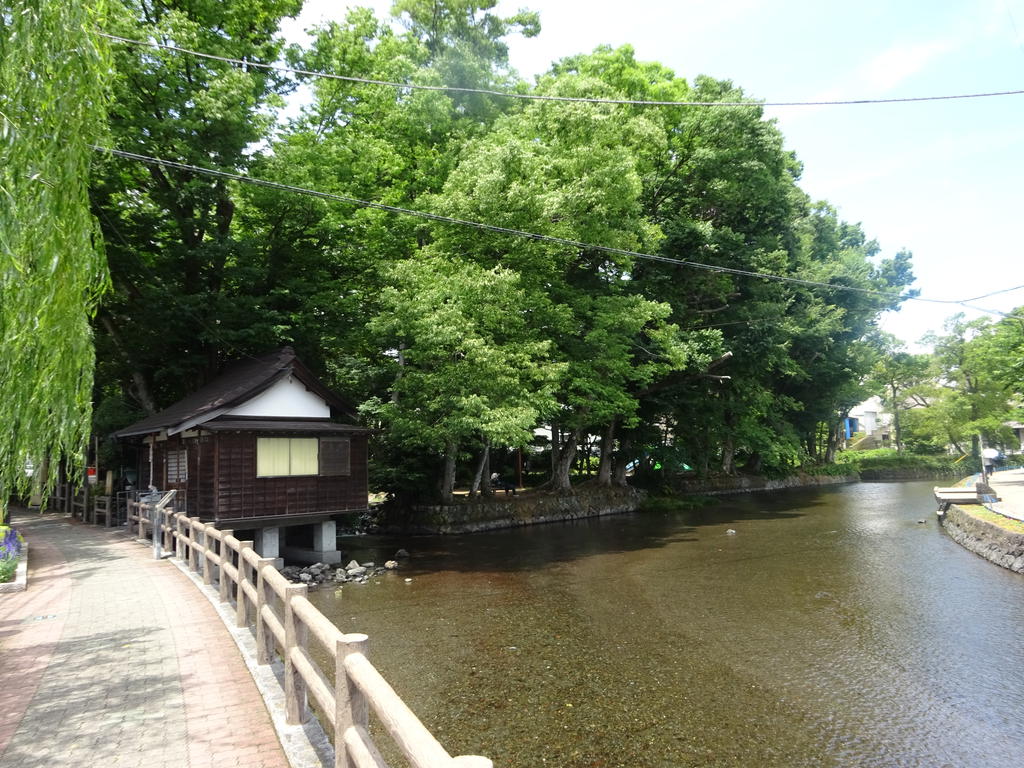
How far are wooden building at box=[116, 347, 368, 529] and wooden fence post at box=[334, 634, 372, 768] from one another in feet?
42.2

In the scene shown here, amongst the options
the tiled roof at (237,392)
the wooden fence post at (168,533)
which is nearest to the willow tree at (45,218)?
the wooden fence post at (168,533)

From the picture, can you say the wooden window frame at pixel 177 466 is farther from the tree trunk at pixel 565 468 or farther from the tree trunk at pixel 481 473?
the tree trunk at pixel 565 468

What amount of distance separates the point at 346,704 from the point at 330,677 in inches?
233

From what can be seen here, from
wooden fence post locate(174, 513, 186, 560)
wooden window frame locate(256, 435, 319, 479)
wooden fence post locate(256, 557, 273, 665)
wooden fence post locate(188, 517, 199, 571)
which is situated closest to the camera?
wooden fence post locate(256, 557, 273, 665)

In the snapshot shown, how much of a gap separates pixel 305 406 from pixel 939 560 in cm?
1720

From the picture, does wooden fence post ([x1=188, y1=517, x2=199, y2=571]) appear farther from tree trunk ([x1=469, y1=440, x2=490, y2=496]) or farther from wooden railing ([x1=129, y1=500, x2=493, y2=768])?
tree trunk ([x1=469, y1=440, x2=490, y2=496])

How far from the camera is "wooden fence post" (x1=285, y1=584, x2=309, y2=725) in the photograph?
215 inches

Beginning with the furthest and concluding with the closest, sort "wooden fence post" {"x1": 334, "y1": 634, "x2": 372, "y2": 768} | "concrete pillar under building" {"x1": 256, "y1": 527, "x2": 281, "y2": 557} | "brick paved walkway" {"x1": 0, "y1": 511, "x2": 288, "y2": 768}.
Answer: "concrete pillar under building" {"x1": 256, "y1": 527, "x2": 281, "y2": 557}
"brick paved walkway" {"x1": 0, "y1": 511, "x2": 288, "y2": 768}
"wooden fence post" {"x1": 334, "y1": 634, "x2": 372, "y2": 768}

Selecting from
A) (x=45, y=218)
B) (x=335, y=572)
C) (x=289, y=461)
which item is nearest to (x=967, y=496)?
(x=335, y=572)

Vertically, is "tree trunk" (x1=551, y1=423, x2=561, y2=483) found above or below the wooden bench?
above

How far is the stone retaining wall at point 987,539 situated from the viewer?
14836 mm

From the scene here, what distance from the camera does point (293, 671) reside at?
5.54 m

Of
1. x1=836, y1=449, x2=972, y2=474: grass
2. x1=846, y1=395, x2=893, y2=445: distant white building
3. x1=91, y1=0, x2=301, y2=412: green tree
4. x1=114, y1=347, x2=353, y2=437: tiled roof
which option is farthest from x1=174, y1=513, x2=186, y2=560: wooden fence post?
x1=846, y1=395, x2=893, y2=445: distant white building

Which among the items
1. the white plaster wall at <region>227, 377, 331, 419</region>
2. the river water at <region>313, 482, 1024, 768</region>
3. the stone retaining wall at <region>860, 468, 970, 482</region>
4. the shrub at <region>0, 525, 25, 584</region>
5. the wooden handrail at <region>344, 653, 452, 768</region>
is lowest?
the stone retaining wall at <region>860, 468, 970, 482</region>
